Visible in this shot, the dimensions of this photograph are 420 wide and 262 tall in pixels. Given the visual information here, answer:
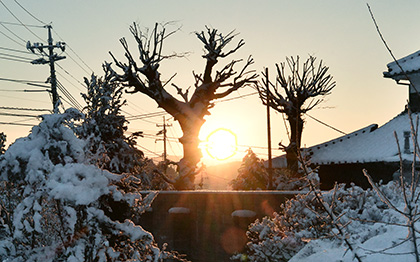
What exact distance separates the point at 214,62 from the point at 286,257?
2022cm

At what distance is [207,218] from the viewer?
1769 cm

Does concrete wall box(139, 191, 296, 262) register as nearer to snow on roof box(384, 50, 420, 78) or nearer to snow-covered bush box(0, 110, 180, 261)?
snow-covered bush box(0, 110, 180, 261)

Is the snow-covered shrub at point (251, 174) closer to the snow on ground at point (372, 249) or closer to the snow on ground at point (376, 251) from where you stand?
the snow on ground at point (372, 249)

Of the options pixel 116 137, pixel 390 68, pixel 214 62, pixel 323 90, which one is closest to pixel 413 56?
pixel 390 68

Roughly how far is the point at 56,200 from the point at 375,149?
1816 centimetres

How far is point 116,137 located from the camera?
2048 centimetres

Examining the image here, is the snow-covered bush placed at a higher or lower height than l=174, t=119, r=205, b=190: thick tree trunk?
lower

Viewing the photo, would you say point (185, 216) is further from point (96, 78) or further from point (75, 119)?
point (75, 119)

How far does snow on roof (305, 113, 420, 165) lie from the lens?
2167 centimetres

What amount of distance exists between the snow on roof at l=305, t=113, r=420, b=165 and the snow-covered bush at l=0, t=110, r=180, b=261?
15.0 meters

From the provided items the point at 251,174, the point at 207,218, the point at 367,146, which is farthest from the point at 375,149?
the point at 251,174

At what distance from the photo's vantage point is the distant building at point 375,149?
21.4 meters

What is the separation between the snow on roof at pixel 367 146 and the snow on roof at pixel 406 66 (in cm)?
197

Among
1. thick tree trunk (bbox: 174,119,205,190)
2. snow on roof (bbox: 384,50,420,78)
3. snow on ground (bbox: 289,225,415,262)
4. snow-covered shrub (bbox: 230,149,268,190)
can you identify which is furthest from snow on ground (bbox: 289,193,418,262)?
snow-covered shrub (bbox: 230,149,268,190)
